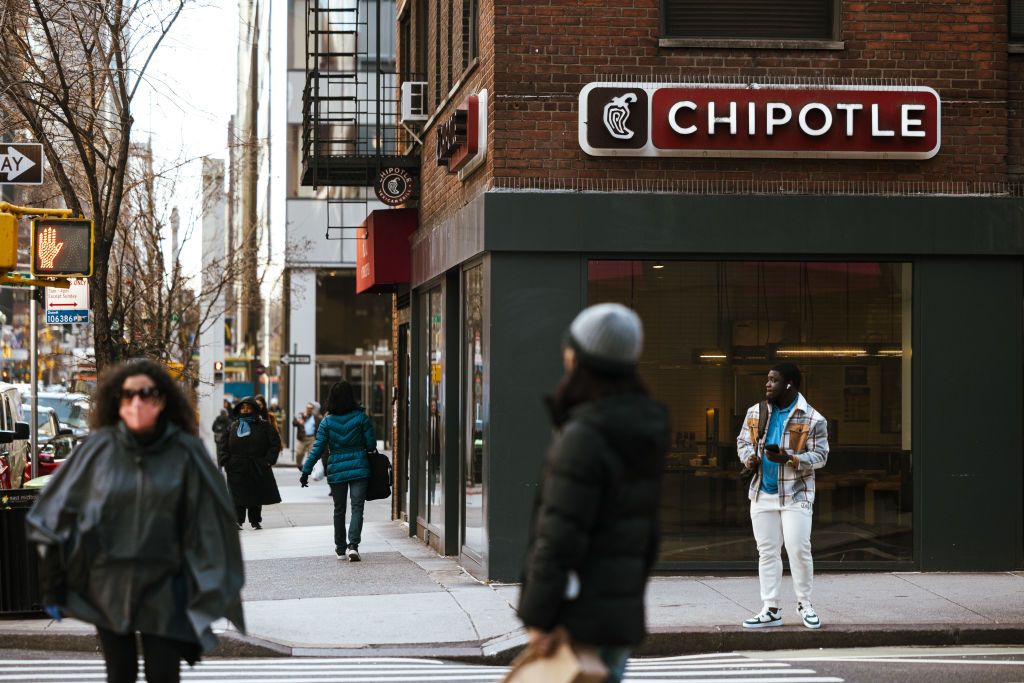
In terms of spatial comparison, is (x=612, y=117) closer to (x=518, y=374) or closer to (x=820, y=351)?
(x=518, y=374)

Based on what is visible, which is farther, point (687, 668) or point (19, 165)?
point (19, 165)

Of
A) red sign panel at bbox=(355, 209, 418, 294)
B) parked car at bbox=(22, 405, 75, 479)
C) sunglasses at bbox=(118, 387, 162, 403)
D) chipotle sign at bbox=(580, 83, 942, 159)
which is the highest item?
chipotle sign at bbox=(580, 83, 942, 159)

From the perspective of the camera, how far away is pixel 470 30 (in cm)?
1346

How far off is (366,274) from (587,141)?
21.9 ft

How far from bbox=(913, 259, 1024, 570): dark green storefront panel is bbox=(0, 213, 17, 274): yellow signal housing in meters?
7.65

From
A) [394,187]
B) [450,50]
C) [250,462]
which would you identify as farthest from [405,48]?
[250,462]

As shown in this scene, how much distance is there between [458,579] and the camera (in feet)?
41.5

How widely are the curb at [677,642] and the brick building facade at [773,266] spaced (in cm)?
275

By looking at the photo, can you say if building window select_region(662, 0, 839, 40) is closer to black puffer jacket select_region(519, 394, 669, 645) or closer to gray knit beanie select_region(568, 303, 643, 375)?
gray knit beanie select_region(568, 303, 643, 375)

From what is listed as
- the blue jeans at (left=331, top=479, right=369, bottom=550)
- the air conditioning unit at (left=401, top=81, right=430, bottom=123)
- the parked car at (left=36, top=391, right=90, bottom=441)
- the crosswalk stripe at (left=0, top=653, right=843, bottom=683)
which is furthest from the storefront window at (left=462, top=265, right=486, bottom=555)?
the parked car at (left=36, top=391, right=90, bottom=441)

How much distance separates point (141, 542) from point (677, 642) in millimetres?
4824

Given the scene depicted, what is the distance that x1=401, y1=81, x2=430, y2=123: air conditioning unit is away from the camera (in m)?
16.4

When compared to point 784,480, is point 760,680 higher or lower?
lower

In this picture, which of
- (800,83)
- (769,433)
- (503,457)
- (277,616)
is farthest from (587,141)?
(277,616)
